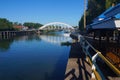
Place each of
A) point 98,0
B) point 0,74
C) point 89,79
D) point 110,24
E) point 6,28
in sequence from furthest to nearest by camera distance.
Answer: point 6,28
point 98,0
point 0,74
point 89,79
point 110,24

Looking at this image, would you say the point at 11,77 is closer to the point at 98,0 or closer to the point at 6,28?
the point at 98,0

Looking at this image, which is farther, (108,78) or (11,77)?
(11,77)

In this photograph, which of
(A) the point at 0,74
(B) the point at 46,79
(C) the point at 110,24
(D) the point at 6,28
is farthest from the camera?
(D) the point at 6,28

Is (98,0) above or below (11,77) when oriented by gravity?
above

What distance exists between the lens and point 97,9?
1633 inches

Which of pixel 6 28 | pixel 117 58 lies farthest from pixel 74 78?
pixel 6 28

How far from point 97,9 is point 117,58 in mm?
33866

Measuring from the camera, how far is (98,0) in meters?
41.0

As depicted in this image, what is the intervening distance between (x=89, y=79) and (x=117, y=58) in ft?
4.57

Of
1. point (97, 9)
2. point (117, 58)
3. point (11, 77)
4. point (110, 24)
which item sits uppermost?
point (97, 9)

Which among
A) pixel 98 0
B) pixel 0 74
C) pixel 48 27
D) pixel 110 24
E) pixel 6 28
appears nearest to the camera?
pixel 110 24

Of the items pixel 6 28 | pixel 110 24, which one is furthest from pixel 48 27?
pixel 110 24

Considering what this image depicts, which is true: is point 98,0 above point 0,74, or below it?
above

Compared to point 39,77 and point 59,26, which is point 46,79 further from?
point 59,26
